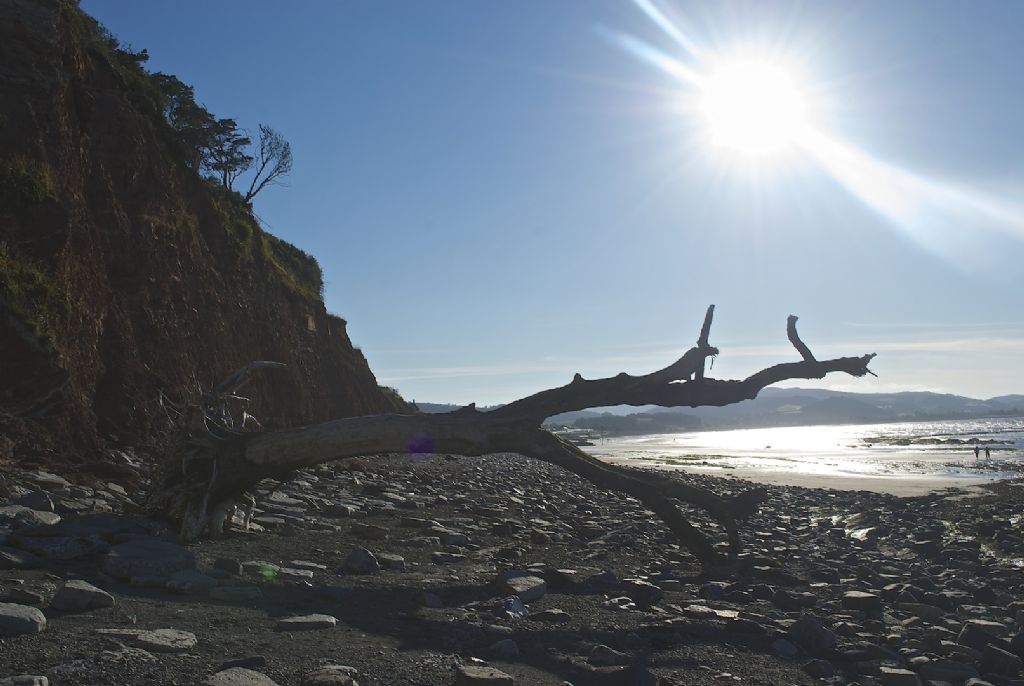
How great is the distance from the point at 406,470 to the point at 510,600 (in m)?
14.2

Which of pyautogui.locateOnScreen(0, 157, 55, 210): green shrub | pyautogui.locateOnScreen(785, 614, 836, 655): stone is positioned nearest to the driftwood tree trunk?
pyautogui.locateOnScreen(785, 614, 836, 655): stone

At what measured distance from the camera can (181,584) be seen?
18.2 feet

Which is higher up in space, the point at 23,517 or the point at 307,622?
the point at 23,517

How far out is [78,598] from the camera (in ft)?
15.0

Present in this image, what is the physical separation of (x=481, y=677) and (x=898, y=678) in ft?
10.9

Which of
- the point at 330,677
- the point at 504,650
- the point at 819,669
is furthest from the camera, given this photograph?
the point at 819,669

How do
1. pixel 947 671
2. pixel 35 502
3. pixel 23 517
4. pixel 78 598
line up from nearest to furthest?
pixel 78 598 → pixel 947 671 → pixel 23 517 → pixel 35 502

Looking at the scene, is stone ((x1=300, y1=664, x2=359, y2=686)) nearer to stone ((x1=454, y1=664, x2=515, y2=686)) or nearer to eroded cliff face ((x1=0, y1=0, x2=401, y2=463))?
stone ((x1=454, y1=664, x2=515, y2=686))

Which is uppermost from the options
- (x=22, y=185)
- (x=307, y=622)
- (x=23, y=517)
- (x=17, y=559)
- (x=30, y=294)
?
(x=22, y=185)

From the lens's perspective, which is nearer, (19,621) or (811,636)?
(19,621)

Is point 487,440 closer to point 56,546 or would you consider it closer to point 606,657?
point 606,657

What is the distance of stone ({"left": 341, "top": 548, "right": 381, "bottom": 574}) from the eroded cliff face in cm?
330

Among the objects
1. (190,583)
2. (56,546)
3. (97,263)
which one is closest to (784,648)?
(190,583)

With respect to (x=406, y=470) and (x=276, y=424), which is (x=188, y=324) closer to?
(x=276, y=424)
